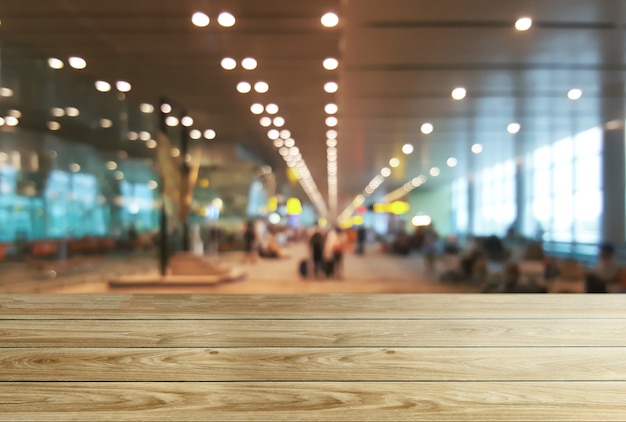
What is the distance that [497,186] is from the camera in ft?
73.8

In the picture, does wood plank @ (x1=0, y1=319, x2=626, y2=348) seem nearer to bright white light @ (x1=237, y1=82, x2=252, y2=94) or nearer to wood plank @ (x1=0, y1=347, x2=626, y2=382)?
wood plank @ (x1=0, y1=347, x2=626, y2=382)

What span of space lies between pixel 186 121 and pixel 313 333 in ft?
34.3

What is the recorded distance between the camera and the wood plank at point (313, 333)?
323cm

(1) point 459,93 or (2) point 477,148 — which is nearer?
(1) point 459,93

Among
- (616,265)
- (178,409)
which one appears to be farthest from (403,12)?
(616,265)

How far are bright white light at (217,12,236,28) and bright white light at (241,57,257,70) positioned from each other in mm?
1457

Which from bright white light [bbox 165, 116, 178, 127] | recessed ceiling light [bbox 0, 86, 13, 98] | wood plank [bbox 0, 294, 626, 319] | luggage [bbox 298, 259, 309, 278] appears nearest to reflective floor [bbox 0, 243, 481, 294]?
luggage [bbox 298, 259, 309, 278]

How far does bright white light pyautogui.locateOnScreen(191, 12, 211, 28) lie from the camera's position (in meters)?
6.31

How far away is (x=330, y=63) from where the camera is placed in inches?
326

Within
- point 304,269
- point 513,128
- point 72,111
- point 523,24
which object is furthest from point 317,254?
point 523,24

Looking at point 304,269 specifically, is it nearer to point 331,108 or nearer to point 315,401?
point 331,108

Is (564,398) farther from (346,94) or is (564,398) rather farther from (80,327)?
(346,94)

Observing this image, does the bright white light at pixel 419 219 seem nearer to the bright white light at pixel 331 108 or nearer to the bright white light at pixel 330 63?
the bright white light at pixel 331 108

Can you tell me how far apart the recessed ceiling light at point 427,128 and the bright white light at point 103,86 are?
804 centimetres
